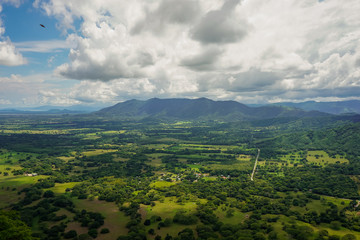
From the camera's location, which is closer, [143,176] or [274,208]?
[274,208]

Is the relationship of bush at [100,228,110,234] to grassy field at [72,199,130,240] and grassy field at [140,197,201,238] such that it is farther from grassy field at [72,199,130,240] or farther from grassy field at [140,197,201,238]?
grassy field at [140,197,201,238]

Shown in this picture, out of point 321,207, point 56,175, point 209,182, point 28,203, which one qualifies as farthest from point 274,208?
point 56,175

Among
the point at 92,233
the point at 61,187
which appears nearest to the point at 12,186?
the point at 61,187

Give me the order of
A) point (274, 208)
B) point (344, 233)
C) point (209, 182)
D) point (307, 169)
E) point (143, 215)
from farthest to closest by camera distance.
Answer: point (307, 169), point (209, 182), point (274, 208), point (143, 215), point (344, 233)

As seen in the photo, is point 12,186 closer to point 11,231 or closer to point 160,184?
point 160,184

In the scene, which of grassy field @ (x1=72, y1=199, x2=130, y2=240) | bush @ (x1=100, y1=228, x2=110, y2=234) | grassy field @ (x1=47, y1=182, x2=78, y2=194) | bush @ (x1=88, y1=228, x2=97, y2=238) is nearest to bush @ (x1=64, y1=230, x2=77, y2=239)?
grassy field @ (x1=72, y1=199, x2=130, y2=240)

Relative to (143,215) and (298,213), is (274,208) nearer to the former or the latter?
A: (298,213)

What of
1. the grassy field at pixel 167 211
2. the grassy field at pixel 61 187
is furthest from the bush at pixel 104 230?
the grassy field at pixel 61 187

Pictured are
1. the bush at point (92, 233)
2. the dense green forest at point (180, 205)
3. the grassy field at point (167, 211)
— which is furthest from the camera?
the grassy field at point (167, 211)

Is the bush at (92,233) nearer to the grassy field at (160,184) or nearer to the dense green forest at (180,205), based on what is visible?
the dense green forest at (180,205)

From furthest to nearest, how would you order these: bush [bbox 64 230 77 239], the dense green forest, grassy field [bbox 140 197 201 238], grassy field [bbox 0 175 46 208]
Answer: grassy field [bbox 0 175 46 208]
grassy field [bbox 140 197 201 238]
the dense green forest
bush [bbox 64 230 77 239]

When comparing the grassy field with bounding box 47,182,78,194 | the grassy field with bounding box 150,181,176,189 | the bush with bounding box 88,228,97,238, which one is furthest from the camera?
the grassy field with bounding box 150,181,176,189
